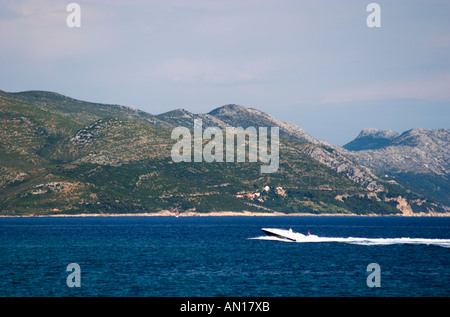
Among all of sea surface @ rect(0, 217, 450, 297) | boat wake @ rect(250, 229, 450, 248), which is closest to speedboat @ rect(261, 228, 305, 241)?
boat wake @ rect(250, 229, 450, 248)

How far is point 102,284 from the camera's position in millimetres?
87250

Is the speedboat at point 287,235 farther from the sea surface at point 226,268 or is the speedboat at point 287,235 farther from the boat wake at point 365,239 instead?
the sea surface at point 226,268

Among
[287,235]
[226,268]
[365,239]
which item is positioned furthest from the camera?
[365,239]

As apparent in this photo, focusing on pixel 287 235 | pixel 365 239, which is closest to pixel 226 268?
pixel 287 235

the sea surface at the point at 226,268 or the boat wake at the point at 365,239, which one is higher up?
the sea surface at the point at 226,268

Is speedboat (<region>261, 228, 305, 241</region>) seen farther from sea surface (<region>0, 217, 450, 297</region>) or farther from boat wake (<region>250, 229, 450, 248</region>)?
sea surface (<region>0, 217, 450, 297</region>)

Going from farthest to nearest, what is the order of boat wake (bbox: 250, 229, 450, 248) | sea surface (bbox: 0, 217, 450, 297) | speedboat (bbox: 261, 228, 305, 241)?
speedboat (bbox: 261, 228, 305, 241) < boat wake (bbox: 250, 229, 450, 248) < sea surface (bbox: 0, 217, 450, 297)

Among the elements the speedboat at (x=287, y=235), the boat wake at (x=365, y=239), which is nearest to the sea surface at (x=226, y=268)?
the boat wake at (x=365, y=239)

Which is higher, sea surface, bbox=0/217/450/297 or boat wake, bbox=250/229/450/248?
sea surface, bbox=0/217/450/297

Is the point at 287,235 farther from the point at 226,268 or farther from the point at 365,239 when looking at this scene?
the point at 226,268

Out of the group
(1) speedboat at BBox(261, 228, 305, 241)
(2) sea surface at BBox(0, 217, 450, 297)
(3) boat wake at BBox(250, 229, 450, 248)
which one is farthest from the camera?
(1) speedboat at BBox(261, 228, 305, 241)
